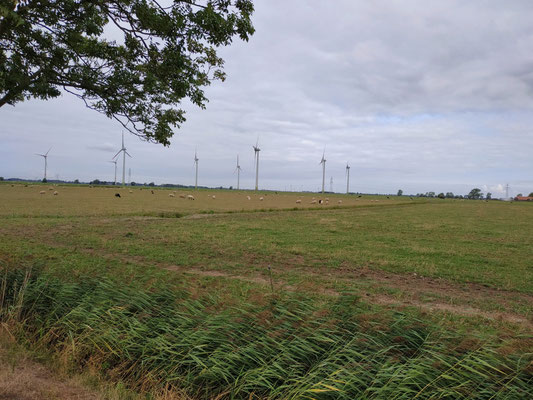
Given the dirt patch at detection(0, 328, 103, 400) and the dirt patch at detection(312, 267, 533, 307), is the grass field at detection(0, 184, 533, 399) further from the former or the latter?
the dirt patch at detection(0, 328, 103, 400)

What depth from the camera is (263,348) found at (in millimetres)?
4953

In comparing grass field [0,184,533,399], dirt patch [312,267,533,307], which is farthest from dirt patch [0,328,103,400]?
dirt patch [312,267,533,307]

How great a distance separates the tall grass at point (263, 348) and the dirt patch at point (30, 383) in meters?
0.42

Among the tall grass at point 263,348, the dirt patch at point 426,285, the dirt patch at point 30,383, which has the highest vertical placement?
the tall grass at point 263,348

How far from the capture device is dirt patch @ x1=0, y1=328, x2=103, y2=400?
14.2 ft

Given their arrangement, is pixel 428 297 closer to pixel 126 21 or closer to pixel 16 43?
pixel 126 21

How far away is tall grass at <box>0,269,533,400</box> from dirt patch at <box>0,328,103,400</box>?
424 millimetres

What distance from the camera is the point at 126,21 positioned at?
903 cm

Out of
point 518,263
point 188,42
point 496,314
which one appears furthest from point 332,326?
point 518,263

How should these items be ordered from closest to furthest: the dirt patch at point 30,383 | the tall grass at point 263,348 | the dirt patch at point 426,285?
the tall grass at point 263,348, the dirt patch at point 30,383, the dirt patch at point 426,285

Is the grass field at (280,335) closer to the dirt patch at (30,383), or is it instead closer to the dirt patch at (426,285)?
the dirt patch at (426,285)

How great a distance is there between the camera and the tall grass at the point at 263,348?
4.09 meters

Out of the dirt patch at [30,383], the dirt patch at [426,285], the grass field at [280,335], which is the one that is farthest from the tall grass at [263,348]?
the dirt patch at [426,285]

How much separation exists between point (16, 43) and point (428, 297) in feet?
41.8
